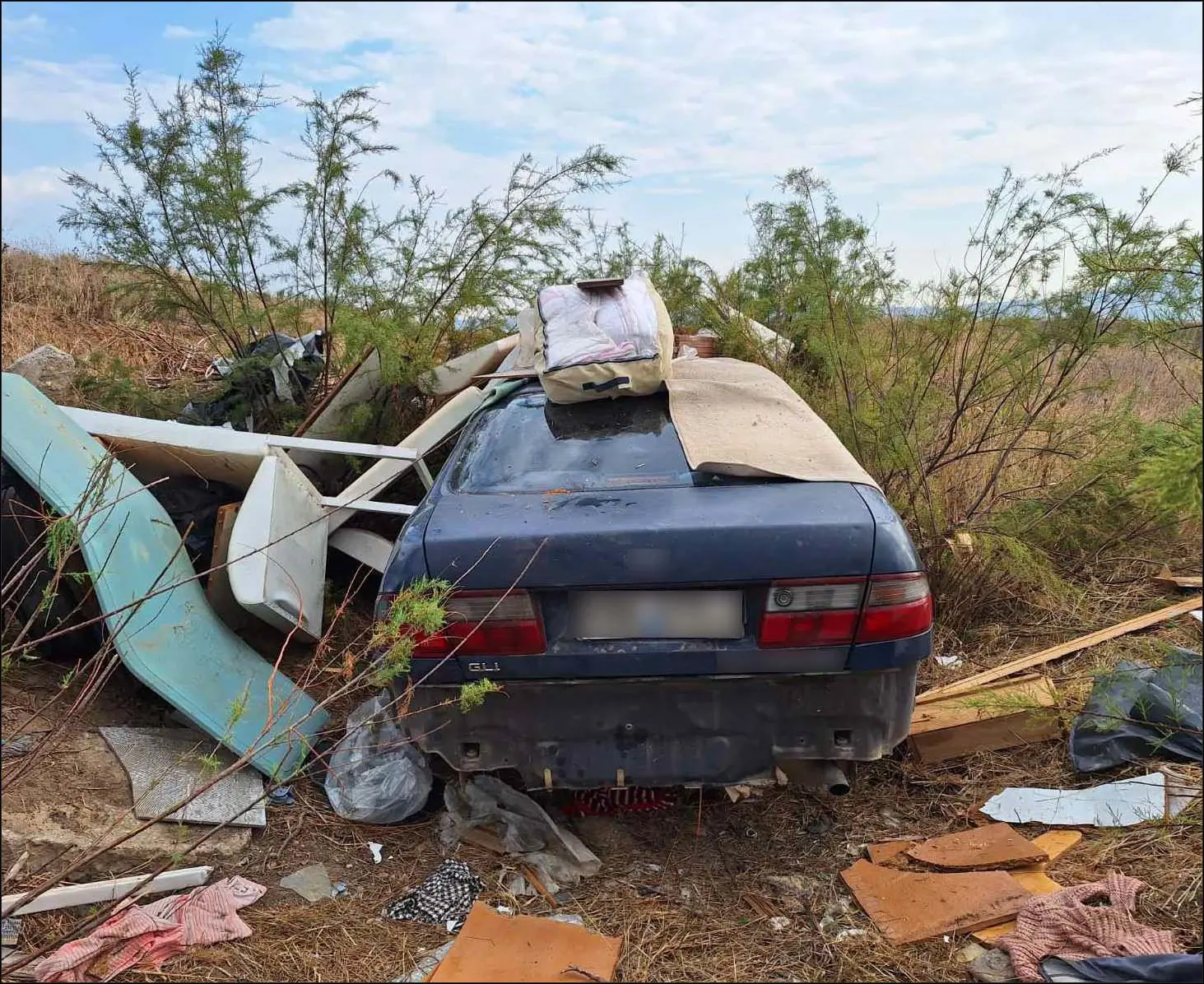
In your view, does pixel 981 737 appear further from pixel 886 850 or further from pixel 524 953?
pixel 524 953

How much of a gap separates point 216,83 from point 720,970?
19.5 feet

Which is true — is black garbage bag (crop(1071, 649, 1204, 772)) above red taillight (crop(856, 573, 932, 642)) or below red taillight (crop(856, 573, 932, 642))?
below

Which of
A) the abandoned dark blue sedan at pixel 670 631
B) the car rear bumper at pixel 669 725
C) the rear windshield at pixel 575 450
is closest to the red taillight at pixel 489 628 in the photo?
the abandoned dark blue sedan at pixel 670 631

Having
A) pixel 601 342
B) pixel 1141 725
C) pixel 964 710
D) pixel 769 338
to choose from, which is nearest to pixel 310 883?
pixel 601 342

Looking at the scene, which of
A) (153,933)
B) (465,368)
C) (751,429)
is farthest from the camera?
(465,368)

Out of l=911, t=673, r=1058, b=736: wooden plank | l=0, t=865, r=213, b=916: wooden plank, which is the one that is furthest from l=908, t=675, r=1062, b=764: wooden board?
l=0, t=865, r=213, b=916: wooden plank

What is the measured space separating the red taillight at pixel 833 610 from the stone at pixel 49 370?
17.6 ft

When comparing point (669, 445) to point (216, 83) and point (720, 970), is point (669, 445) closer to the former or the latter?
point (720, 970)

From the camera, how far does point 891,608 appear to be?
2258mm

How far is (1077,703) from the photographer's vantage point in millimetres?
3363

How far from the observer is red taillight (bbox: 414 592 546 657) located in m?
2.28

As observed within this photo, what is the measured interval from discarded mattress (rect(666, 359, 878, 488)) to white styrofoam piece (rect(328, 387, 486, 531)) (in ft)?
4.20

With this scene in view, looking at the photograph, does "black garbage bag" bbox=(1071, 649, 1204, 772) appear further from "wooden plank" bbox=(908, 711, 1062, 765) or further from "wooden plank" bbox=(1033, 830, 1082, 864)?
"wooden plank" bbox=(1033, 830, 1082, 864)

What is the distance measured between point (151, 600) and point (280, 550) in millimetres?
598
